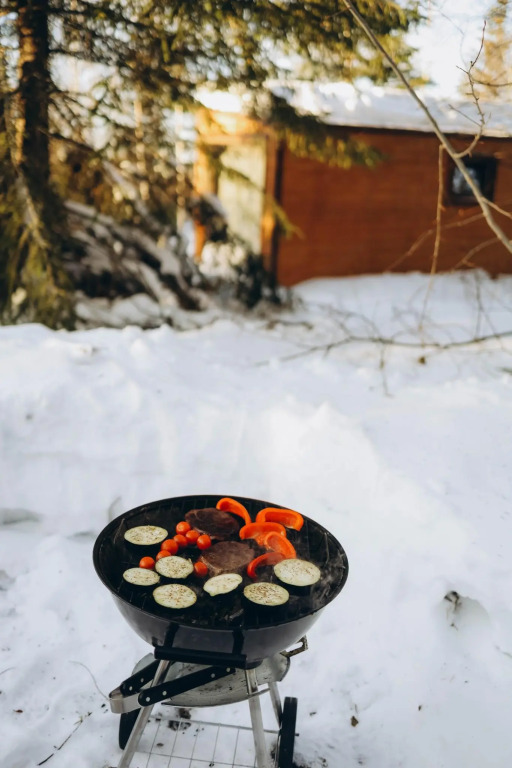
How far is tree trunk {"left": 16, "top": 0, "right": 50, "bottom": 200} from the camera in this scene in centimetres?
629

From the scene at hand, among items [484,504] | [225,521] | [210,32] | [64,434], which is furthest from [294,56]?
[225,521]

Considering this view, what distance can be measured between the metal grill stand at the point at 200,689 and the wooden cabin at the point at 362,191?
Answer: 8.99 meters

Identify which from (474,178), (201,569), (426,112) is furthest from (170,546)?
(474,178)

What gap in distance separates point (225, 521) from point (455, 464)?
6.28 ft

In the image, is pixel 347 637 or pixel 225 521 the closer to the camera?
pixel 225 521

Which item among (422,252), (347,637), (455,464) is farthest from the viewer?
(422,252)

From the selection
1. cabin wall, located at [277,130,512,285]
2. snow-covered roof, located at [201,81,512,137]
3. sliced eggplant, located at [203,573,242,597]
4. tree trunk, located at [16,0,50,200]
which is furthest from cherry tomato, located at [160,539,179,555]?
snow-covered roof, located at [201,81,512,137]

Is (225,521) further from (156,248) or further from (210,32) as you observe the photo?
(156,248)

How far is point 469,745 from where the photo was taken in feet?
9.38

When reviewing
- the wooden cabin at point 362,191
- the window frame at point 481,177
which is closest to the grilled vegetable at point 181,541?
the wooden cabin at point 362,191

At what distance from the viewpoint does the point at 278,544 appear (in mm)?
2643

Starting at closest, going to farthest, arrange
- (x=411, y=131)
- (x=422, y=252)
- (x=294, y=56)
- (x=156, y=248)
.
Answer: (x=294, y=56), (x=156, y=248), (x=411, y=131), (x=422, y=252)

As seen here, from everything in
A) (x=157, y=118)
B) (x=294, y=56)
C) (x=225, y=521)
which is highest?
(x=294, y=56)

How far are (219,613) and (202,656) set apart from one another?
0.17 m
